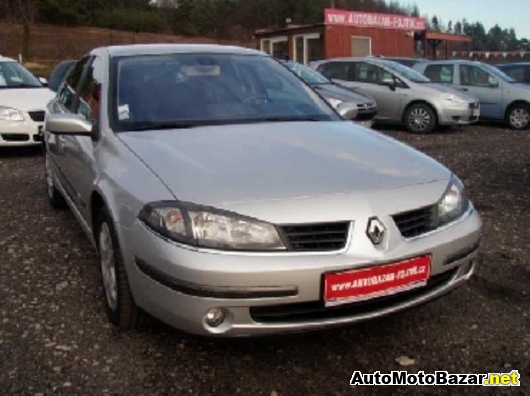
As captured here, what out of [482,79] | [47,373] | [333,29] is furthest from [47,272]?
[333,29]

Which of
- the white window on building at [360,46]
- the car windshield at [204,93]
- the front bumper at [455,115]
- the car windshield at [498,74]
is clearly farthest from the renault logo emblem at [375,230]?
the white window on building at [360,46]

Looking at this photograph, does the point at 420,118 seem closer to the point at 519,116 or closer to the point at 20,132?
the point at 519,116

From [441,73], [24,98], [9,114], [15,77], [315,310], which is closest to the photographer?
[315,310]

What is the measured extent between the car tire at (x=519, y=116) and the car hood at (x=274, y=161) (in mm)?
9769

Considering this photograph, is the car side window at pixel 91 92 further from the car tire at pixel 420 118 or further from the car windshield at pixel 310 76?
the car tire at pixel 420 118

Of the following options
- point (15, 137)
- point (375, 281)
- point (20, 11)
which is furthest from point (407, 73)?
point (20, 11)

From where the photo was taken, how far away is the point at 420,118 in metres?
11.5

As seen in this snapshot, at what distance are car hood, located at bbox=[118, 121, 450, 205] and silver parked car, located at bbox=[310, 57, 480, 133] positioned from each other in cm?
836

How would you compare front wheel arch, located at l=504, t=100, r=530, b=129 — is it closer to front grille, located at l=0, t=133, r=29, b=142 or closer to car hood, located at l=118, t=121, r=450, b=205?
front grille, located at l=0, t=133, r=29, b=142

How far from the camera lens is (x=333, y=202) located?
247 centimetres

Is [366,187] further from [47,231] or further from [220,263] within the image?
[47,231]

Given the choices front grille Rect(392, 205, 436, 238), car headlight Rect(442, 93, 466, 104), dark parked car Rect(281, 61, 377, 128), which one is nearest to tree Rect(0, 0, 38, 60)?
dark parked car Rect(281, 61, 377, 128)

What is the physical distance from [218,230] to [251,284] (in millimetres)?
260

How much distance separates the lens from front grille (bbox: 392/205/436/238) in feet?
8.43
